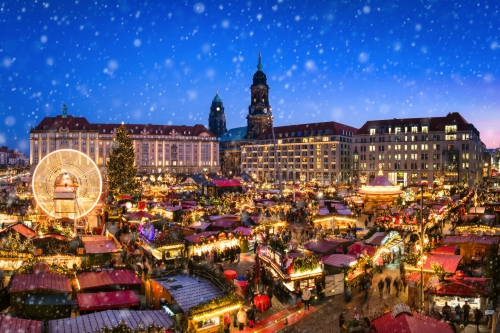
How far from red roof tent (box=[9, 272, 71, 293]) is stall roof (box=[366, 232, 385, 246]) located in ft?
49.9

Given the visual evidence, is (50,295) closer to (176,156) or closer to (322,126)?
(322,126)

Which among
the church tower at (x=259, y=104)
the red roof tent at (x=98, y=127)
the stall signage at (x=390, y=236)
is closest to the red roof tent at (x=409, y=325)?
the stall signage at (x=390, y=236)

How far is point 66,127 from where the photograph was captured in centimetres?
10156

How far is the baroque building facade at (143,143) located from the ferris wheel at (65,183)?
76668 millimetres

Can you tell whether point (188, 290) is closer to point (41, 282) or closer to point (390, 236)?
point (41, 282)

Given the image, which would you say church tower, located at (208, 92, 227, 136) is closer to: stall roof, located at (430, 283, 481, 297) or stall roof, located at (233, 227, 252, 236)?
stall roof, located at (233, 227, 252, 236)

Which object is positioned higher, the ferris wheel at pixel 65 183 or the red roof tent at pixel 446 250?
the ferris wheel at pixel 65 183

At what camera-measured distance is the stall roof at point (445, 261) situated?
699 inches

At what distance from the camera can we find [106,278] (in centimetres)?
1441

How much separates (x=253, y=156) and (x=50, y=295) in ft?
324

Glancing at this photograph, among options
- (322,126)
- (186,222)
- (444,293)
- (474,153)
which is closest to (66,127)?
(322,126)

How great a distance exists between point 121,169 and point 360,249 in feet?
130

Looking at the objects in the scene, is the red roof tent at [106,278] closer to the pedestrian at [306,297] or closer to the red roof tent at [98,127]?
the pedestrian at [306,297]

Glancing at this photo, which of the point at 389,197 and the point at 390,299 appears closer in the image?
the point at 390,299
